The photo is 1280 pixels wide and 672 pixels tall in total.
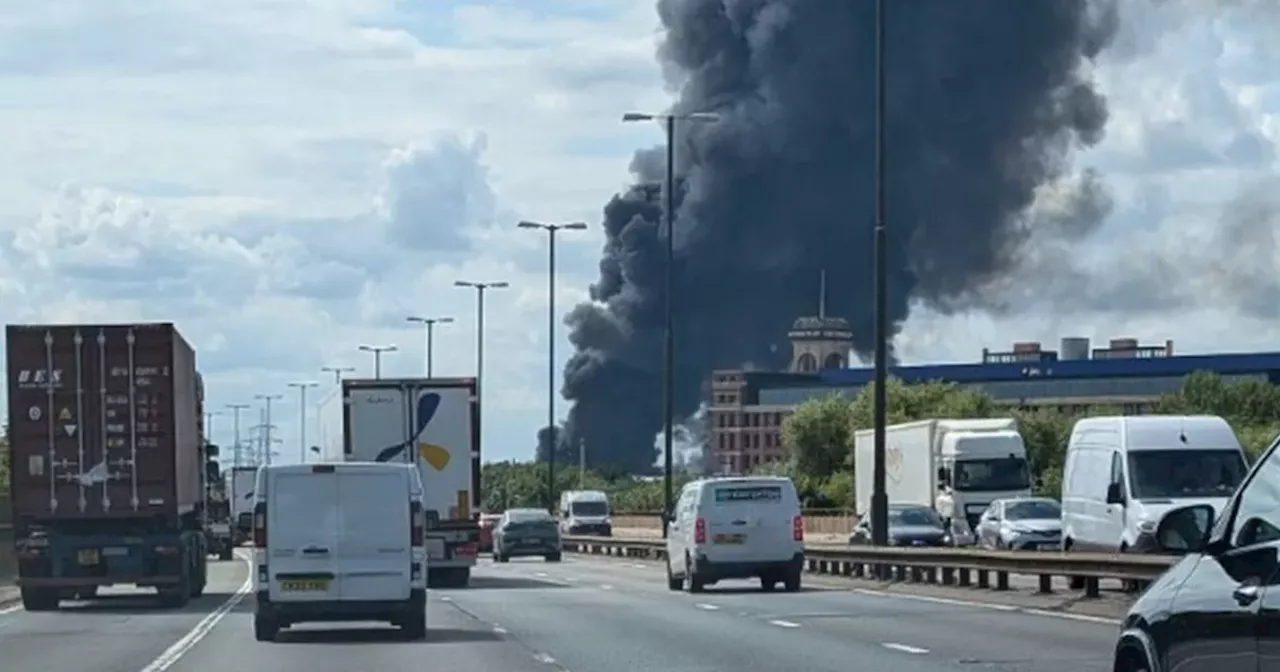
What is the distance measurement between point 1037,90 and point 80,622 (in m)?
91.3

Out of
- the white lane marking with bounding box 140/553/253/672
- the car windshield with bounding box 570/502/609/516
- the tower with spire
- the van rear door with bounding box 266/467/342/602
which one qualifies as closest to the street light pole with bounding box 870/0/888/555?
the white lane marking with bounding box 140/553/253/672

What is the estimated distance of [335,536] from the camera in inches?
1035

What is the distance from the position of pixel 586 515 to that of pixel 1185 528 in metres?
79.9

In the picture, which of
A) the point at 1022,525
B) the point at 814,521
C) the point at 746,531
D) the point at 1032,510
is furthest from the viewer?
the point at 814,521

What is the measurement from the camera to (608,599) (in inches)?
1459

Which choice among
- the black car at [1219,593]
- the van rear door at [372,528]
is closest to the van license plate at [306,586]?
the van rear door at [372,528]

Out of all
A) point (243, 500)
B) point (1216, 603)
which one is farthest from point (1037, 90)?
point (1216, 603)

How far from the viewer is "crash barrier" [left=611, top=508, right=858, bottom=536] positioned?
78.8m

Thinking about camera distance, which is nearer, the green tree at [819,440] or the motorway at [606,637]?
the motorway at [606,637]

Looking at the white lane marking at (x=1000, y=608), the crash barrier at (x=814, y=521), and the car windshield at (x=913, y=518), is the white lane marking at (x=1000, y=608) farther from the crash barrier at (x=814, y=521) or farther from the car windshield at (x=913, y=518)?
the crash barrier at (x=814, y=521)

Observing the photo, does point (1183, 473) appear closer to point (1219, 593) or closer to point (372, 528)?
point (372, 528)

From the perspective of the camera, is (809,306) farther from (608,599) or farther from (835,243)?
(608,599)

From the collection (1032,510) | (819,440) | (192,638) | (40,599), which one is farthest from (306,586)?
(819,440)

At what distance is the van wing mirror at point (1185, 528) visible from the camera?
10.3 m
